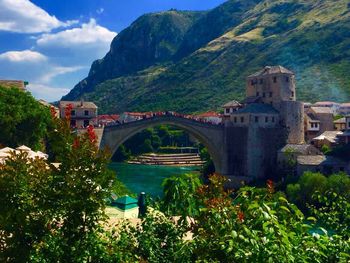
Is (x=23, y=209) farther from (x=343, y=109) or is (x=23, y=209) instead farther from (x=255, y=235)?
(x=343, y=109)

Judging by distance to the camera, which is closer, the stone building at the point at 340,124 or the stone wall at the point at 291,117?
the stone wall at the point at 291,117

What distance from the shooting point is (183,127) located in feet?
176

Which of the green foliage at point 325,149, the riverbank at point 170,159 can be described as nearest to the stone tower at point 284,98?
the green foliage at point 325,149

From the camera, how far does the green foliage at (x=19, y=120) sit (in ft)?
123

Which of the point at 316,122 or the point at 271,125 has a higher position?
the point at 316,122

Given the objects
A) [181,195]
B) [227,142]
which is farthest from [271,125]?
[181,195]

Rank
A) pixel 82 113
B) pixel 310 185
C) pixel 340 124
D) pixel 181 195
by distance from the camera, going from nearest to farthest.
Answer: pixel 181 195, pixel 310 185, pixel 340 124, pixel 82 113

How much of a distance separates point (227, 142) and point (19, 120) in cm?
2260

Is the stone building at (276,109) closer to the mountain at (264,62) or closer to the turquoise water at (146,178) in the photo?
the turquoise water at (146,178)

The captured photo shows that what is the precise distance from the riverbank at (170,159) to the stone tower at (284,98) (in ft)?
106

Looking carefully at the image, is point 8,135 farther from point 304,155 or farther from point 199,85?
point 199,85

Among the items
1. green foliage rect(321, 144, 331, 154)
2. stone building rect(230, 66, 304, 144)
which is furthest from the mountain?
green foliage rect(321, 144, 331, 154)

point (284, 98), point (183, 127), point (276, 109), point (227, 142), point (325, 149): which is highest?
point (284, 98)

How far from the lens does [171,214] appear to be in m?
9.91
